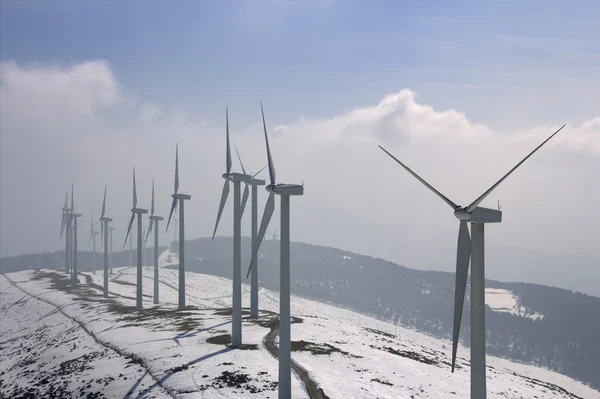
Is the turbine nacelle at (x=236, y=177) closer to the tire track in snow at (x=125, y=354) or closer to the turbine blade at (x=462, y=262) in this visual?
the tire track in snow at (x=125, y=354)

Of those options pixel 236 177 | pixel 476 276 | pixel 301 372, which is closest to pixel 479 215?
pixel 476 276

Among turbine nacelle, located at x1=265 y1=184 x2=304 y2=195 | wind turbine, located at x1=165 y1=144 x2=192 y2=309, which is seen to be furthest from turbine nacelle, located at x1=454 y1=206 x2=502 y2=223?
wind turbine, located at x1=165 y1=144 x2=192 y2=309

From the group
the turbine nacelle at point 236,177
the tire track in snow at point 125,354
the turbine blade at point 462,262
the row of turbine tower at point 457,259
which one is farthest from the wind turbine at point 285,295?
the turbine nacelle at point 236,177

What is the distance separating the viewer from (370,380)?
1640 inches

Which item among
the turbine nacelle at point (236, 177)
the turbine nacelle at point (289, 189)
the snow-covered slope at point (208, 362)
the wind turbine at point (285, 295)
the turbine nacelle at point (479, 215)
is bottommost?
the snow-covered slope at point (208, 362)

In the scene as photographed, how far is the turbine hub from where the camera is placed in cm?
2098

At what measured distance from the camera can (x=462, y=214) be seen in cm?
2119

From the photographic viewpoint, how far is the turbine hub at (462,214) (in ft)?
68.8

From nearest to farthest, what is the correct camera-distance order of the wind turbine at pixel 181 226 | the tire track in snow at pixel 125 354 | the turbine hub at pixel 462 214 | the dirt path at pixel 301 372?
the turbine hub at pixel 462 214 < the dirt path at pixel 301 372 < the tire track in snow at pixel 125 354 < the wind turbine at pixel 181 226

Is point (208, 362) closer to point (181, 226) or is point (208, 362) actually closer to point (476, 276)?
point (476, 276)

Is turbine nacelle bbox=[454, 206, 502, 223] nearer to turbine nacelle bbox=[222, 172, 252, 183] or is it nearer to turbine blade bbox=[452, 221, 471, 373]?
turbine blade bbox=[452, 221, 471, 373]

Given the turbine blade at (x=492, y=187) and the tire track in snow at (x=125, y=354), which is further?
the tire track in snow at (x=125, y=354)

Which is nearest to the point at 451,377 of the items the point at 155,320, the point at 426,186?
the point at 426,186

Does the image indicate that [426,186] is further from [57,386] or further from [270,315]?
[270,315]
